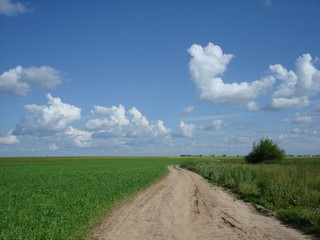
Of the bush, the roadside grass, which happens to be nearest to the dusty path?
the roadside grass

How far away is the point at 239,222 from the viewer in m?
15.2

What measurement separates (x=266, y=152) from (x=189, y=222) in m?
61.3

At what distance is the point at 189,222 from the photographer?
1521 centimetres

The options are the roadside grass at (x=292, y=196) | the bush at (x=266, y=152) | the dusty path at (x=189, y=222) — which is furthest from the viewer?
the bush at (x=266, y=152)

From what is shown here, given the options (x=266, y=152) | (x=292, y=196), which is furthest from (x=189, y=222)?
(x=266, y=152)

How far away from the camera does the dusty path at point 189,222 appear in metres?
12.8

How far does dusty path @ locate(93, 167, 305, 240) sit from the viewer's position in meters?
12.8

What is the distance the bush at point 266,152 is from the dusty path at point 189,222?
5395 centimetres

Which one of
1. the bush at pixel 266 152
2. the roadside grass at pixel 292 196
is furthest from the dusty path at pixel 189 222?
the bush at pixel 266 152

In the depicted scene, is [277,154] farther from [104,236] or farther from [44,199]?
[104,236]

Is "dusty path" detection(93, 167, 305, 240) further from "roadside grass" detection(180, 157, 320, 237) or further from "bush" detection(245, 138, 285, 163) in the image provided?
"bush" detection(245, 138, 285, 163)

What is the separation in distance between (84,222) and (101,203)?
184 inches

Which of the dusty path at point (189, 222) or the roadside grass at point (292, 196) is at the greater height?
the roadside grass at point (292, 196)

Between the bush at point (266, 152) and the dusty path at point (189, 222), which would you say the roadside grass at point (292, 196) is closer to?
the dusty path at point (189, 222)
